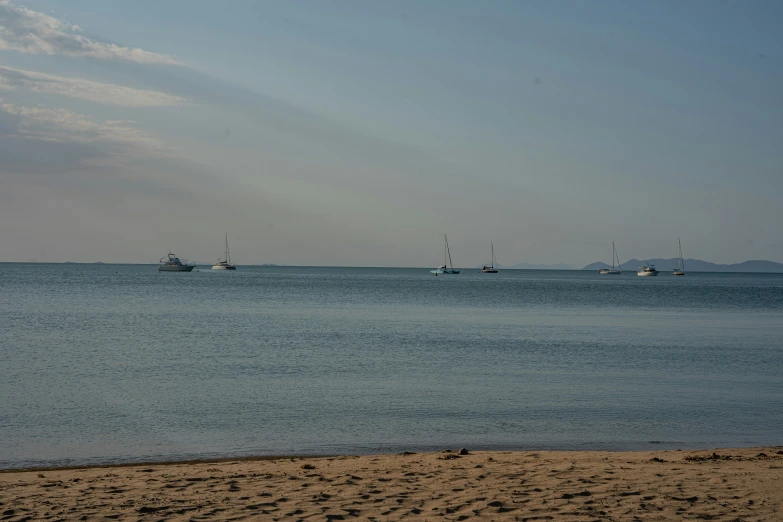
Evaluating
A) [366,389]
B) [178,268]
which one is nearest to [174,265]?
[178,268]

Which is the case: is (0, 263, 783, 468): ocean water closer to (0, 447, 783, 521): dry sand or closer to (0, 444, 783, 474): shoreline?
(0, 444, 783, 474): shoreline

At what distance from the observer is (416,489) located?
34.6ft

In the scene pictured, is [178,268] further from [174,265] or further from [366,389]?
[366,389]

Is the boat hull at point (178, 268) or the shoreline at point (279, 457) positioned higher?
the boat hull at point (178, 268)

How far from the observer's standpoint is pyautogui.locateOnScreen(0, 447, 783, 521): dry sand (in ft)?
30.2

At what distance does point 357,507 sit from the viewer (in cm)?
951

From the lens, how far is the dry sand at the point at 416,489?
9219mm

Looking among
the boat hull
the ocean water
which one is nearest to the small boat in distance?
the boat hull

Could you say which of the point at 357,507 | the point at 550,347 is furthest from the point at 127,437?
the point at 550,347

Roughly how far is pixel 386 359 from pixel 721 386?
495 inches

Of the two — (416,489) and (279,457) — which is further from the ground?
(416,489)

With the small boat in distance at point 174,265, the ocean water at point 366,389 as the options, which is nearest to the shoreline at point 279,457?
the ocean water at point 366,389

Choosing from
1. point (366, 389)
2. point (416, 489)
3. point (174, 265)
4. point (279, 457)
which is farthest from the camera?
point (174, 265)

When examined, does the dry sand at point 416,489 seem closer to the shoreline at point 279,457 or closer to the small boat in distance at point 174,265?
the shoreline at point 279,457
